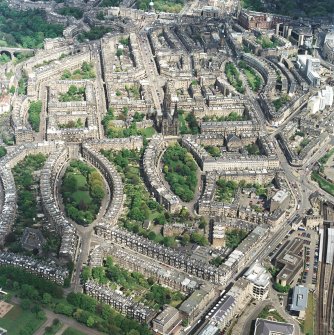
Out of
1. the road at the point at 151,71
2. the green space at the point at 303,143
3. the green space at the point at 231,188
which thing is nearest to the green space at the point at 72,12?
the road at the point at 151,71

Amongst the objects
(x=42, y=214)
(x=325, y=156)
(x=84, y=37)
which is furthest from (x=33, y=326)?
(x=84, y=37)

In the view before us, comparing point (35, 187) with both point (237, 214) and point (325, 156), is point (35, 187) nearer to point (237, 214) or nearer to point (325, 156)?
point (237, 214)

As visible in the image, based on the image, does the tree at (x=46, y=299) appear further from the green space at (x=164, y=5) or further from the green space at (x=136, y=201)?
the green space at (x=164, y=5)

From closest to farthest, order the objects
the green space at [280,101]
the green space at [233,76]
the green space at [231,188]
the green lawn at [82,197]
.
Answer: the green lawn at [82,197], the green space at [231,188], the green space at [280,101], the green space at [233,76]

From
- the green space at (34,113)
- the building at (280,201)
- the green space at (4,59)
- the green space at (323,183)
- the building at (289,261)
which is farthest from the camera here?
the green space at (4,59)

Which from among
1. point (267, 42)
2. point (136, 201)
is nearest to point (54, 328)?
point (136, 201)

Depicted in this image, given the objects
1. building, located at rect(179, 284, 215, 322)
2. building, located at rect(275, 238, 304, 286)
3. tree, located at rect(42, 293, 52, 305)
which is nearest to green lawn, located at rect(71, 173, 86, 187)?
tree, located at rect(42, 293, 52, 305)

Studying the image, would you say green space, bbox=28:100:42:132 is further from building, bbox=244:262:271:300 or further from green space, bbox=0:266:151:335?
building, bbox=244:262:271:300
